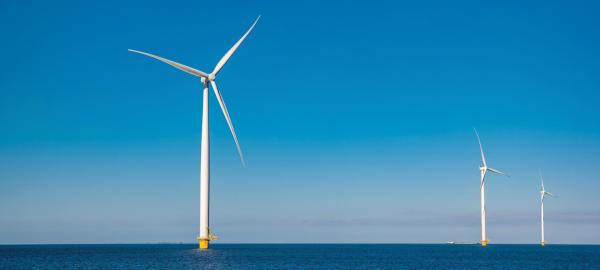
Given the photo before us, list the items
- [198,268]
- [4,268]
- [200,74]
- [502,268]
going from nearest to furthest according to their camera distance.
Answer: [198,268] < [4,268] < [200,74] < [502,268]

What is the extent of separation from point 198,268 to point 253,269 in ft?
29.4

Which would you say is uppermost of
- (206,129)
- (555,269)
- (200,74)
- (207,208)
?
(200,74)

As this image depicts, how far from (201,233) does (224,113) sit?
69.7 ft

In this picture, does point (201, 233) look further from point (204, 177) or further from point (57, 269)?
point (57, 269)

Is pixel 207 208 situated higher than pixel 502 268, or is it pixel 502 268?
pixel 207 208

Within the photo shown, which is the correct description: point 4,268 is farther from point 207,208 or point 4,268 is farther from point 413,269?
point 413,269

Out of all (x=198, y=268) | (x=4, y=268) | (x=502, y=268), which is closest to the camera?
(x=198, y=268)

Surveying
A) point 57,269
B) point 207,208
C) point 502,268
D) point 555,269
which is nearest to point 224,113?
point 207,208

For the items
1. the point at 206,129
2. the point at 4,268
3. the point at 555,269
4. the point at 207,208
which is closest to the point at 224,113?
the point at 206,129

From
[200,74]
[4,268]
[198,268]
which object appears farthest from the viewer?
[200,74]

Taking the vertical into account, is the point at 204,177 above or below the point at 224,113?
below

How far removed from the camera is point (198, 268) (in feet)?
330

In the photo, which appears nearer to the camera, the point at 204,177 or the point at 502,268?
the point at 204,177

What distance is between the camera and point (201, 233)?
112 meters
